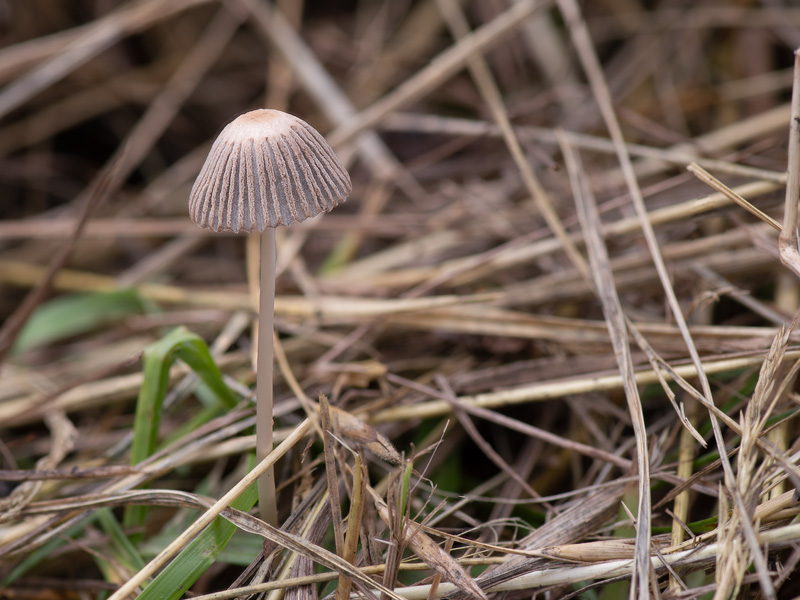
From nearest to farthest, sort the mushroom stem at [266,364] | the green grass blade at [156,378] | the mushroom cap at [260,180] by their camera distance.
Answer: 1. the mushroom cap at [260,180]
2. the mushroom stem at [266,364]
3. the green grass blade at [156,378]

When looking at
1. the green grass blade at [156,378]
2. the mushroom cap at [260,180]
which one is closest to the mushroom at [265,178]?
the mushroom cap at [260,180]

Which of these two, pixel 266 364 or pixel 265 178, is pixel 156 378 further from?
pixel 265 178

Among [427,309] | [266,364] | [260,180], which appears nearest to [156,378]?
[266,364]

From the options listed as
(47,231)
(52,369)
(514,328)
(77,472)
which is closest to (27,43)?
(47,231)

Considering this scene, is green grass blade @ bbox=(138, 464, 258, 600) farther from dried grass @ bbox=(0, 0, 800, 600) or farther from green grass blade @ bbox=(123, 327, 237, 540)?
green grass blade @ bbox=(123, 327, 237, 540)

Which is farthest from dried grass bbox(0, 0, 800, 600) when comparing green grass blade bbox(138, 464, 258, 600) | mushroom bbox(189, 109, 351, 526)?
mushroom bbox(189, 109, 351, 526)

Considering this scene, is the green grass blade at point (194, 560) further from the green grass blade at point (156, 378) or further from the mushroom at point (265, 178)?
the mushroom at point (265, 178)

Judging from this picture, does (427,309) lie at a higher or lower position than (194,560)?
higher

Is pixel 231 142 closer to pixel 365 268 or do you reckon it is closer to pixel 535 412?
pixel 535 412
